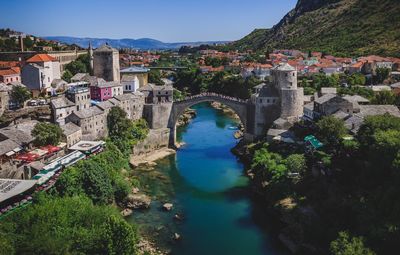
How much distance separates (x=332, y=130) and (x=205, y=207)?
935 centimetres

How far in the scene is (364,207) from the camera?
66.0 ft

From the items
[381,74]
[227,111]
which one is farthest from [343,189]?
[227,111]

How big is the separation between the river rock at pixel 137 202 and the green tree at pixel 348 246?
11.7m

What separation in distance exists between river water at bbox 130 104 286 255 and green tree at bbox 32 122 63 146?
6.57 metres

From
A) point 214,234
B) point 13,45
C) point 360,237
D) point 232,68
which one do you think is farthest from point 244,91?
point 360,237

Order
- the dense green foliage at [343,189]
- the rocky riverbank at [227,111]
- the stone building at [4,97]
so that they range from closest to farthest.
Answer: the dense green foliage at [343,189]
the stone building at [4,97]
the rocky riverbank at [227,111]

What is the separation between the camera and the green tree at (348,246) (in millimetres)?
17525

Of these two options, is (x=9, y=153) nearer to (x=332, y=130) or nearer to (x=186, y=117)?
(x=332, y=130)

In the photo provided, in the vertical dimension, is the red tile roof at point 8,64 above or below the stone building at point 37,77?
above

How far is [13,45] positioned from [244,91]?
28.8 m

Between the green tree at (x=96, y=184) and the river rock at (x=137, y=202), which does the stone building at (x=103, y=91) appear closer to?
the green tree at (x=96, y=184)

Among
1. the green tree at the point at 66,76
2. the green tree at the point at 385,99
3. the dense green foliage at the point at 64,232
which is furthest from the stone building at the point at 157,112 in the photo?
the dense green foliage at the point at 64,232

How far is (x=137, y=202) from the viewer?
26266mm

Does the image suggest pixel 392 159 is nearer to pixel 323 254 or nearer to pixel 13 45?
pixel 323 254
